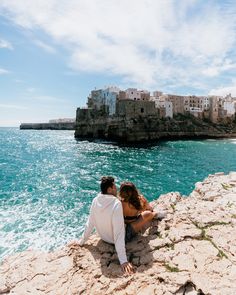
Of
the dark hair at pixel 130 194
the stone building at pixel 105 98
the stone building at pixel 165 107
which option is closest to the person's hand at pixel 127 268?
the dark hair at pixel 130 194

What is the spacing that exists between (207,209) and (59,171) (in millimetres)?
21640

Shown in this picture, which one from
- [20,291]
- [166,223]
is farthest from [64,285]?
[166,223]

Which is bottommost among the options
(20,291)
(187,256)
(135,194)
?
(20,291)

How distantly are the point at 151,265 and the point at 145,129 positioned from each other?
216ft

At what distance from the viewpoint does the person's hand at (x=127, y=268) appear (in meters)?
3.95

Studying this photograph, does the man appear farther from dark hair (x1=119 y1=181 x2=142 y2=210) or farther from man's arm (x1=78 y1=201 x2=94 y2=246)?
dark hair (x1=119 y1=181 x2=142 y2=210)

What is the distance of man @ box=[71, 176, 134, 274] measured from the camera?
4215 mm

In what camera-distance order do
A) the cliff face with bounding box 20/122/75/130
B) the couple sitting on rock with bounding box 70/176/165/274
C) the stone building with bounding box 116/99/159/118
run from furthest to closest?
1. the cliff face with bounding box 20/122/75/130
2. the stone building with bounding box 116/99/159/118
3. the couple sitting on rock with bounding box 70/176/165/274

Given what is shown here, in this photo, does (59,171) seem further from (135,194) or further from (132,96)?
(132,96)

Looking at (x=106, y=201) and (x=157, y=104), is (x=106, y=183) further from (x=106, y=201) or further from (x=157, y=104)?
(x=157, y=104)

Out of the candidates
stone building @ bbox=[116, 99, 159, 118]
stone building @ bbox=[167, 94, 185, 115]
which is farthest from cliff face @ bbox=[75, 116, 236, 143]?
stone building @ bbox=[167, 94, 185, 115]

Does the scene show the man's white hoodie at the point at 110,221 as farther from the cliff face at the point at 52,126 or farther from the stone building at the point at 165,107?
the cliff face at the point at 52,126

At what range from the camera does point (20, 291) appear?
3.78 metres

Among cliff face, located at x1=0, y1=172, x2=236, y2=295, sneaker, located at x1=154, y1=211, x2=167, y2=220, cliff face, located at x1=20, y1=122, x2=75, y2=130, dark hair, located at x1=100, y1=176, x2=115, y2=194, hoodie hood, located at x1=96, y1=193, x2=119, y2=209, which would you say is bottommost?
cliff face, located at x1=0, y1=172, x2=236, y2=295
